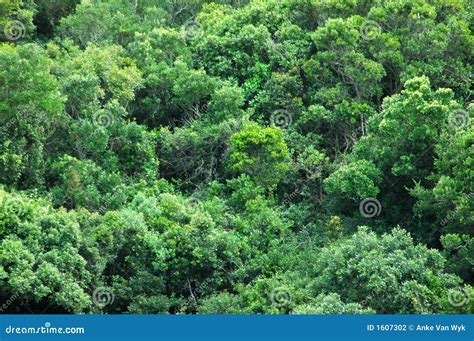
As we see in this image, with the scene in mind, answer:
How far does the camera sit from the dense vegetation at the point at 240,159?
42.0 metres

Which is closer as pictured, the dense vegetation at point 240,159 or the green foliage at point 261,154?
the dense vegetation at point 240,159

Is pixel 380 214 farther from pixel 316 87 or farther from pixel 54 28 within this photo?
pixel 54 28

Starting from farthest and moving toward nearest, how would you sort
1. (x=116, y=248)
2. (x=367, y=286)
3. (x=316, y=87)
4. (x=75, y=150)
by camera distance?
1. (x=316, y=87)
2. (x=75, y=150)
3. (x=116, y=248)
4. (x=367, y=286)

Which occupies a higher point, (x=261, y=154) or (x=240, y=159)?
(x=261, y=154)

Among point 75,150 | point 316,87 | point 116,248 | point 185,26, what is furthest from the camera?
point 185,26

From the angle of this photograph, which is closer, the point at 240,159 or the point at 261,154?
the point at 240,159

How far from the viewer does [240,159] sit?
161 feet

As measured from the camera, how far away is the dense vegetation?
42.0 meters

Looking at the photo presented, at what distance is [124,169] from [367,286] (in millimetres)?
12624

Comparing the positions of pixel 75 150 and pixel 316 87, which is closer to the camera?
pixel 75 150

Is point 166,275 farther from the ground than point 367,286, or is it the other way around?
point 367,286

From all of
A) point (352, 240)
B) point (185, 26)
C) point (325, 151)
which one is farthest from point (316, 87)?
point (352, 240)

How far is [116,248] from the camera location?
146 ft

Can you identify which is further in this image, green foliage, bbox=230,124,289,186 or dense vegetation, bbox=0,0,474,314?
green foliage, bbox=230,124,289,186
